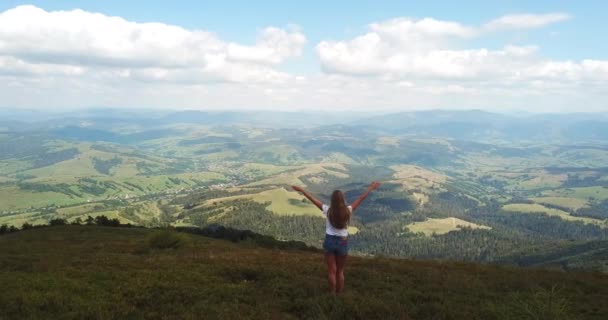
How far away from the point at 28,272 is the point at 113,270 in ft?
16.0

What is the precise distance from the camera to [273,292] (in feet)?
63.9

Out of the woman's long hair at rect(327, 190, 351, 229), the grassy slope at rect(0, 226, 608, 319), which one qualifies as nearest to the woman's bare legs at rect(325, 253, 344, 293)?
the grassy slope at rect(0, 226, 608, 319)

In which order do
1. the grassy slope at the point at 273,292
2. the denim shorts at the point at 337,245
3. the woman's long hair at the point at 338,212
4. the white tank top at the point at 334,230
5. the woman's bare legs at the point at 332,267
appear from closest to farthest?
the grassy slope at the point at 273,292, the woman's long hair at the point at 338,212, the white tank top at the point at 334,230, the denim shorts at the point at 337,245, the woman's bare legs at the point at 332,267

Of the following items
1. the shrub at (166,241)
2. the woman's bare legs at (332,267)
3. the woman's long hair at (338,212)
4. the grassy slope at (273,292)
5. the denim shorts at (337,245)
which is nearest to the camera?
the grassy slope at (273,292)

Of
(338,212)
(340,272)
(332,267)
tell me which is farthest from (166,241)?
(338,212)

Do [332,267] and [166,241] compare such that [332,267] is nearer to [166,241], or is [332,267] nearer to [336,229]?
[336,229]

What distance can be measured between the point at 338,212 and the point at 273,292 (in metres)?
5.38

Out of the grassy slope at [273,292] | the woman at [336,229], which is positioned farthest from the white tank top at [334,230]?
the grassy slope at [273,292]

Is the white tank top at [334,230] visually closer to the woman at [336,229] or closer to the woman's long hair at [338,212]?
the woman at [336,229]

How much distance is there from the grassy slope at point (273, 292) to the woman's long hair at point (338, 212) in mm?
3263

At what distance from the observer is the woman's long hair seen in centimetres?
1764

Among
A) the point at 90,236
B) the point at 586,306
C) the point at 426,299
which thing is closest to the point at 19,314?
the point at 426,299

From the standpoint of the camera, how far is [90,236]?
65438 millimetres

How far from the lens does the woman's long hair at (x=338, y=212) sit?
Result: 17.6m
